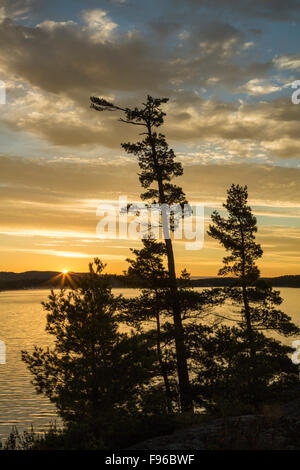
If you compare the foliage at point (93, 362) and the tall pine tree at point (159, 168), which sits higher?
the tall pine tree at point (159, 168)

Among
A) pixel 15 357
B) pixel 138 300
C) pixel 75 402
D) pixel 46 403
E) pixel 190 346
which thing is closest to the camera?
pixel 75 402

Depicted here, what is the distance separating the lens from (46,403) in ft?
111

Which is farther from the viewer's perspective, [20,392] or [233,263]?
[20,392]

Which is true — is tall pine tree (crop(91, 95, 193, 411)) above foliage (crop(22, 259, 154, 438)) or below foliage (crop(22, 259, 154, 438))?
above

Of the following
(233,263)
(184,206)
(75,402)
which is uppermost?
(184,206)

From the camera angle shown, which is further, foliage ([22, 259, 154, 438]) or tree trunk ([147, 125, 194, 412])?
tree trunk ([147, 125, 194, 412])

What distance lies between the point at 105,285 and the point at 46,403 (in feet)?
69.7

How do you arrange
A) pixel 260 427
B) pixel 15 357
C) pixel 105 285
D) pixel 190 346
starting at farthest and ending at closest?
1. pixel 15 357
2. pixel 190 346
3. pixel 105 285
4. pixel 260 427

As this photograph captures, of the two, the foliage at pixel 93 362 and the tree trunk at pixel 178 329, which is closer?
the foliage at pixel 93 362

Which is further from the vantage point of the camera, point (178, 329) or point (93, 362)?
point (178, 329)

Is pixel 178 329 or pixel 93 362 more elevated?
pixel 178 329
